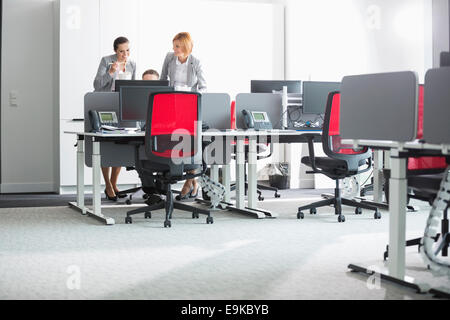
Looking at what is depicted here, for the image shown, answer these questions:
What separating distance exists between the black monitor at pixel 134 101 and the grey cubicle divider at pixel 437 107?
2.98 metres

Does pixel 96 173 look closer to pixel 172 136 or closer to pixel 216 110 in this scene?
pixel 172 136

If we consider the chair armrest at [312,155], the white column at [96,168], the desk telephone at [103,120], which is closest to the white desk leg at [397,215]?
the chair armrest at [312,155]

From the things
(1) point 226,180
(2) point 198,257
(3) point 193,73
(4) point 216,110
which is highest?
(3) point 193,73

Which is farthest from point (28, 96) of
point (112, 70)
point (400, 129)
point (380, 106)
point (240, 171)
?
point (400, 129)

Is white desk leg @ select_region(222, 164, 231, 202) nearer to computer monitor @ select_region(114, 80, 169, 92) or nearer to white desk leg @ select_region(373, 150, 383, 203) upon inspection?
computer monitor @ select_region(114, 80, 169, 92)

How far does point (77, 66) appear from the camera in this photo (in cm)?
716

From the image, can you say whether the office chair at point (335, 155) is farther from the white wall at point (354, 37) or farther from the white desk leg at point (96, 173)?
the white wall at point (354, 37)

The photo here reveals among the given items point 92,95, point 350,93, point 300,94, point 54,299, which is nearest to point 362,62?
point 300,94

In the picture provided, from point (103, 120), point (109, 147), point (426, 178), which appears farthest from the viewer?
point (109, 147)

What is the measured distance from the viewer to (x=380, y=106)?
2.93 metres

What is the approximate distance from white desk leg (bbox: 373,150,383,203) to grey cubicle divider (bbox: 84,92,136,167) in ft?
7.40

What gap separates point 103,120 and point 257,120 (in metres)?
1.34

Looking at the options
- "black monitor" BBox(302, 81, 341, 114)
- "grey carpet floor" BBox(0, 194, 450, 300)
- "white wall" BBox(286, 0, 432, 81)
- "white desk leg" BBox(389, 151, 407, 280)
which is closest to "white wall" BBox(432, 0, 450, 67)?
"white wall" BBox(286, 0, 432, 81)

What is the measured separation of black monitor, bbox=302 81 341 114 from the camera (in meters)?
5.85
